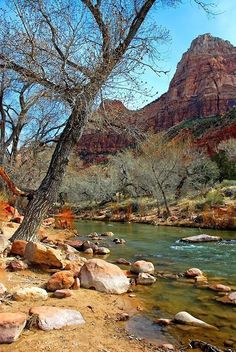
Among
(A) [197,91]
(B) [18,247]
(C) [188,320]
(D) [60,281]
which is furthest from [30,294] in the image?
(A) [197,91]

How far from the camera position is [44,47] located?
657 centimetres

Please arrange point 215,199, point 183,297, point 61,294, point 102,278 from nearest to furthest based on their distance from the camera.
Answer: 1. point 61,294
2. point 102,278
3. point 183,297
4. point 215,199

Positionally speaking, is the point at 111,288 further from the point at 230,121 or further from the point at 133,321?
the point at 230,121

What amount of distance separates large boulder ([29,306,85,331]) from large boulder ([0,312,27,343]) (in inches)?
12.1

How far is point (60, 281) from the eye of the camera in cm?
589

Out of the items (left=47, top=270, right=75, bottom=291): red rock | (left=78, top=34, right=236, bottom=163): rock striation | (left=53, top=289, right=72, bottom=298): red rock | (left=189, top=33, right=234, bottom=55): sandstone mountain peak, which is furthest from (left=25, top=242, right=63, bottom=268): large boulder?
(left=189, top=33, right=234, bottom=55): sandstone mountain peak

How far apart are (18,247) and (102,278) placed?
196 centimetres

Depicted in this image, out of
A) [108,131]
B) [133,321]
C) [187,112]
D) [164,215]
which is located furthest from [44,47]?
[187,112]

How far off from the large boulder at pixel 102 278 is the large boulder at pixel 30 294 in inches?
44.9

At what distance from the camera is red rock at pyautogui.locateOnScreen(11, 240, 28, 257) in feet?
24.1

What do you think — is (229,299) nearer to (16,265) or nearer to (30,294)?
(30,294)

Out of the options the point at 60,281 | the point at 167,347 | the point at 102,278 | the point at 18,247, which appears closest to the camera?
the point at 167,347

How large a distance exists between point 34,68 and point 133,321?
14.6 feet

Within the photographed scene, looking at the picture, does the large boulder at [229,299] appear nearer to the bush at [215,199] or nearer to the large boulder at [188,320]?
the large boulder at [188,320]
